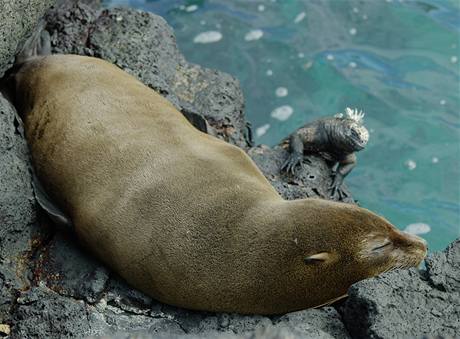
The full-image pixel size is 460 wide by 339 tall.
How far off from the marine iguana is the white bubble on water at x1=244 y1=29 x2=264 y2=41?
3.60 m

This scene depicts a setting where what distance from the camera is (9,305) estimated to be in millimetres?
4484

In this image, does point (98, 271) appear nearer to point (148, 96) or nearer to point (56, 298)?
point (56, 298)

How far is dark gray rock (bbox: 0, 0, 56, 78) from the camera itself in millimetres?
5031

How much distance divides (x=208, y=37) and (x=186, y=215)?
5.46 metres

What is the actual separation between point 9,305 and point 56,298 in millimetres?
263

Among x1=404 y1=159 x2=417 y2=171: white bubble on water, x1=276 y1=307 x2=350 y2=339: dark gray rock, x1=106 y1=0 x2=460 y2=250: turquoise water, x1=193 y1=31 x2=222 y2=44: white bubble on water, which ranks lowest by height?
x1=404 y1=159 x2=417 y2=171: white bubble on water

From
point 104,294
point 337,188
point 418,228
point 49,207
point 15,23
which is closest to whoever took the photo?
point 104,294

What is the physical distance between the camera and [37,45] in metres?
5.99

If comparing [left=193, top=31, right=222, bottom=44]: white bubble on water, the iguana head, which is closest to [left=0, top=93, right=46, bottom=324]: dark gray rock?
the iguana head

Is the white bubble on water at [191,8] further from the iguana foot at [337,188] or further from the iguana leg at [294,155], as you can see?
the iguana foot at [337,188]

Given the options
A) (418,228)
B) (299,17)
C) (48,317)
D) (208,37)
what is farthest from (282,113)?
(48,317)

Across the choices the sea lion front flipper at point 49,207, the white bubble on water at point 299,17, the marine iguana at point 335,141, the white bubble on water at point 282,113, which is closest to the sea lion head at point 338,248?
the sea lion front flipper at point 49,207

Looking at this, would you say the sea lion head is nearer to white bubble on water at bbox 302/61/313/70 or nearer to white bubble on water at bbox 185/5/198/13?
white bubble on water at bbox 302/61/313/70

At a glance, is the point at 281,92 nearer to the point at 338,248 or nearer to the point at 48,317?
the point at 338,248
